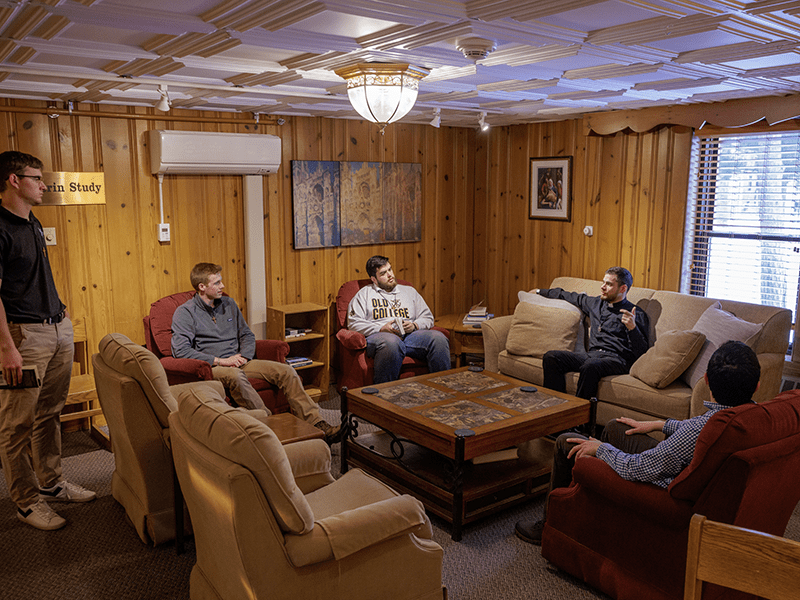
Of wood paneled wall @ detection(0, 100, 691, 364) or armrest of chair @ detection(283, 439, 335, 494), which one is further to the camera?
wood paneled wall @ detection(0, 100, 691, 364)

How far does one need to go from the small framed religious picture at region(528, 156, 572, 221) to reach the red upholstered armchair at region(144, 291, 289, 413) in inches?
105

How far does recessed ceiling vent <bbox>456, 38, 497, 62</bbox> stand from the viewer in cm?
262

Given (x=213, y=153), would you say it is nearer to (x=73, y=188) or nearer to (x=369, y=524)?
(x=73, y=188)

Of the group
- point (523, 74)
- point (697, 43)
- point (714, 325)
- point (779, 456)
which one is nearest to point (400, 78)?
point (523, 74)

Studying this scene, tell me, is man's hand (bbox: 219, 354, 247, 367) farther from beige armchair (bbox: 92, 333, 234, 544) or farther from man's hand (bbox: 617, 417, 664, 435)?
man's hand (bbox: 617, 417, 664, 435)

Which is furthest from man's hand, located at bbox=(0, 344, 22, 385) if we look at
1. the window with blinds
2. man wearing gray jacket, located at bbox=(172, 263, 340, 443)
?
the window with blinds

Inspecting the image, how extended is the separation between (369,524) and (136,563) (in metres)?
1.37

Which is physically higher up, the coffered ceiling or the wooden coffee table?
the coffered ceiling

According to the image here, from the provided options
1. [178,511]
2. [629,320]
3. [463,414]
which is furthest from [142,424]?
[629,320]

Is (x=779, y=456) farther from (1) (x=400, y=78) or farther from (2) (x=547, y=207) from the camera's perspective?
(2) (x=547, y=207)

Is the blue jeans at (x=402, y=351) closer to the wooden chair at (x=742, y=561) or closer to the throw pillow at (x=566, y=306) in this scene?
the throw pillow at (x=566, y=306)

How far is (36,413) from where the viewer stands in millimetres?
3385

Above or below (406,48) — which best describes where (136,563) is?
below

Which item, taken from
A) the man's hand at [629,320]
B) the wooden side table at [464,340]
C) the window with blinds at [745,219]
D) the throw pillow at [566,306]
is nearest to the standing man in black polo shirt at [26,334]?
the wooden side table at [464,340]
